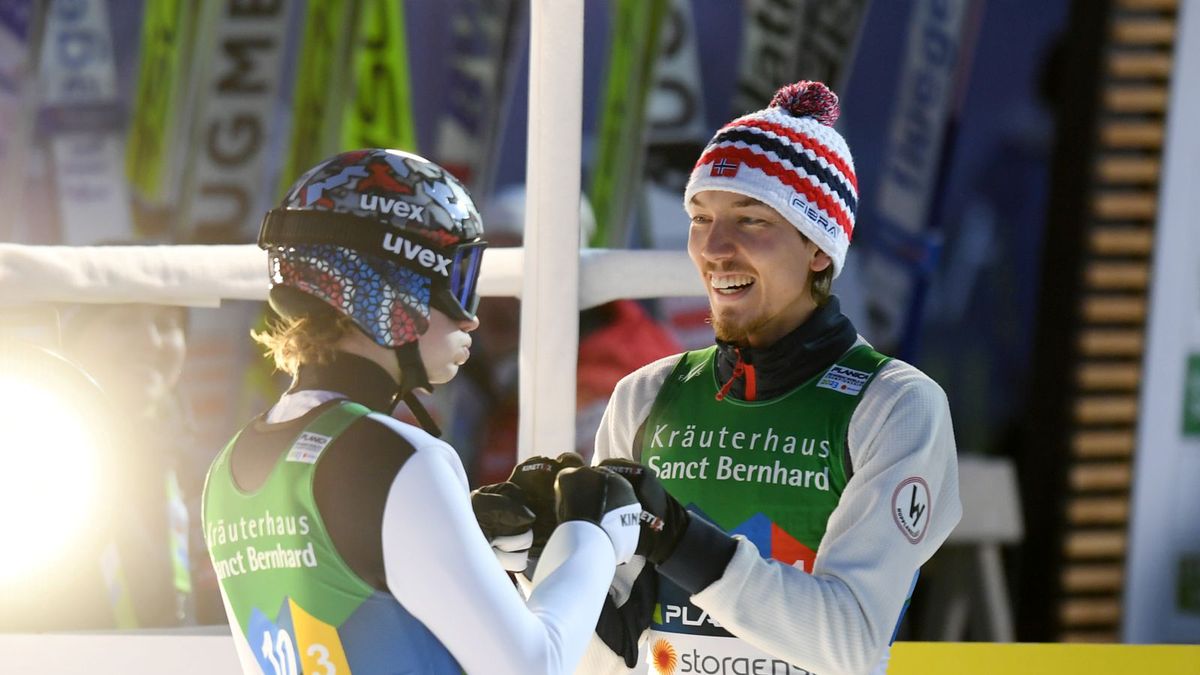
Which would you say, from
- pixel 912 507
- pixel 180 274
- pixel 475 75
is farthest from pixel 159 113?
pixel 912 507

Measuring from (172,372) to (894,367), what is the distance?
2.07 m

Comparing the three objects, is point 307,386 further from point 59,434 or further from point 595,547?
point 59,434

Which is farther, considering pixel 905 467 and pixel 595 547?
pixel 905 467

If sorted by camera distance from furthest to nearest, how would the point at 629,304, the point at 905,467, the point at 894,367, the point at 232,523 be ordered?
the point at 629,304
the point at 894,367
the point at 905,467
the point at 232,523

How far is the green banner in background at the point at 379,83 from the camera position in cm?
499

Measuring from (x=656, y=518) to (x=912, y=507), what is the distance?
0.35m

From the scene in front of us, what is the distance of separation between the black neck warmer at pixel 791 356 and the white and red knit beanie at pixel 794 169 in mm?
95

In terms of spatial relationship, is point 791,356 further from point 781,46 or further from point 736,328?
point 781,46

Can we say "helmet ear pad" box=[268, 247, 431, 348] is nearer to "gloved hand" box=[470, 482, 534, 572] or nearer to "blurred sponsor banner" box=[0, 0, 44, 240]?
"gloved hand" box=[470, 482, 534, 572]

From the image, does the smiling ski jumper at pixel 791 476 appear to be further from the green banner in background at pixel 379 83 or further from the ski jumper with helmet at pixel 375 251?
the green banner in background at pixel 379 83

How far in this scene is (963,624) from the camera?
518cm

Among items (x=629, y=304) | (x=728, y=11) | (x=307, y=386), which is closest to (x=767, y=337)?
(x=307, y=386)

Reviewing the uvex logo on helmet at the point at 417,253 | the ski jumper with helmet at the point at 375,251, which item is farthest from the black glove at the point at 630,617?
A: the uvex logo on helmet at the point at 417,253

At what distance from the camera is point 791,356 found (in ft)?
6.79
